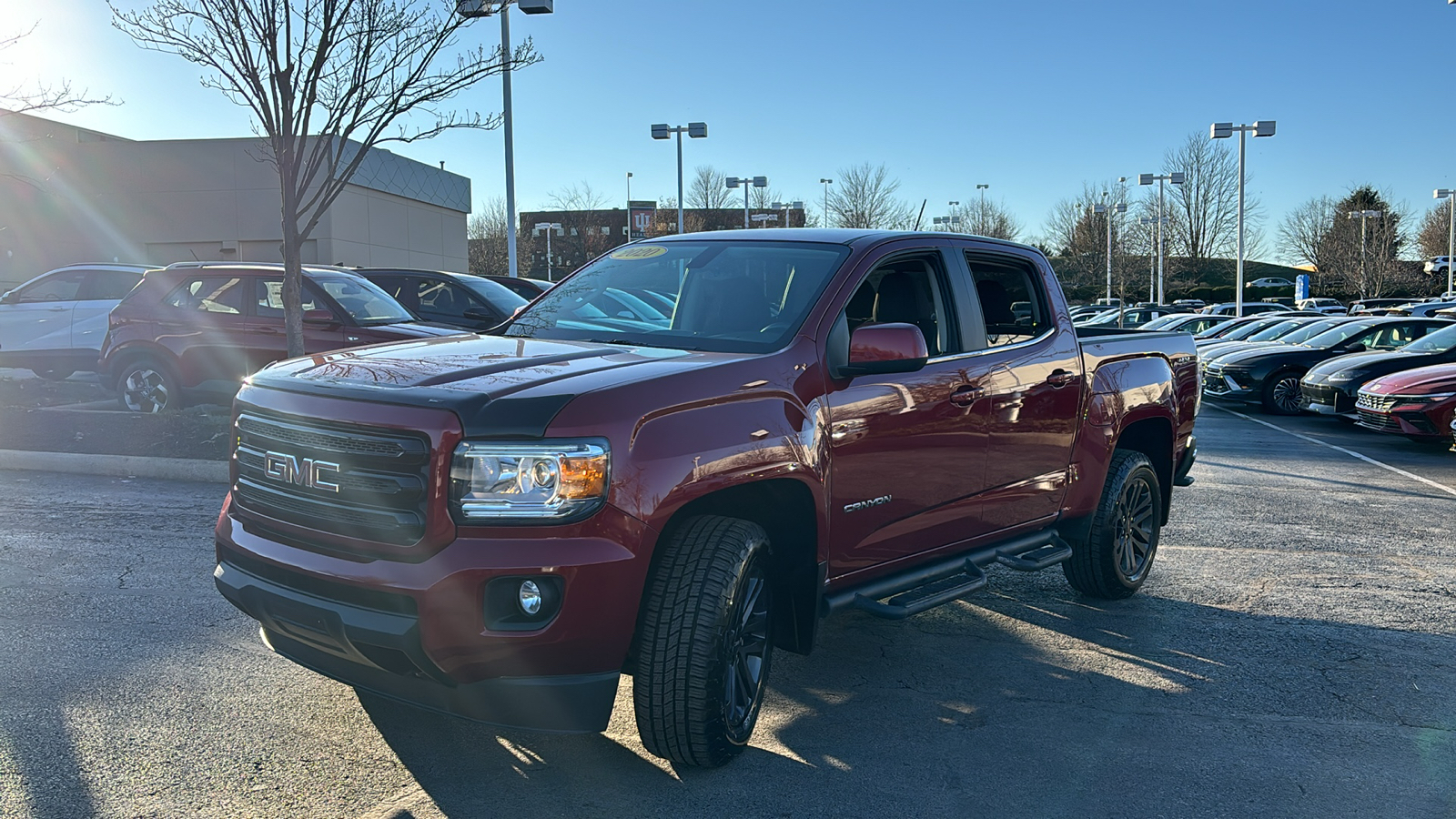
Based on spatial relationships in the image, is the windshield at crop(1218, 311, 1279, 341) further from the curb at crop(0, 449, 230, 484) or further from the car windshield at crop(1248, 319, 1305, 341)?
the curb at crop(0, 449, 230, 484)

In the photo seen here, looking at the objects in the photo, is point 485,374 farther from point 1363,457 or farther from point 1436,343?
point 1436,343

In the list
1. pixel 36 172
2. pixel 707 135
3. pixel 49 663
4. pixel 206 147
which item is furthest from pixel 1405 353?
pixel 36 172

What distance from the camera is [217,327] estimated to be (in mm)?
11742

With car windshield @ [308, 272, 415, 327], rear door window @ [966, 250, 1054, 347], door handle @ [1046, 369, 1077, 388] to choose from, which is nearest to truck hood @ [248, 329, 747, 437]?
rear door window @ [966, 250, 1054, 347]

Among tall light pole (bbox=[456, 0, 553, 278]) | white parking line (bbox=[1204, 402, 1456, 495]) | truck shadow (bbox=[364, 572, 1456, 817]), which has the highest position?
tall light pole (bbox=[456, 0, 553, 278])

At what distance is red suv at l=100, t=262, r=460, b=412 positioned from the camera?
11625mm

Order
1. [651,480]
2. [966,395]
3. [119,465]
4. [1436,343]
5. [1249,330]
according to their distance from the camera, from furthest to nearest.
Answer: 1. [1249,330]
2. [1436,343]
3. [119,465]
4. [966,395]
5. [651,480]

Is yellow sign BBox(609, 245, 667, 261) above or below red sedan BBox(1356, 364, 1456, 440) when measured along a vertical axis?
above

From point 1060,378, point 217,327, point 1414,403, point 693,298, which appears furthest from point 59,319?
point 1414,403

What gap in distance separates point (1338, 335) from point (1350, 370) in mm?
3501

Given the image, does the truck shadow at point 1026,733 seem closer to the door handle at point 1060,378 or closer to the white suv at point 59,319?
the door handle at point 1060,378

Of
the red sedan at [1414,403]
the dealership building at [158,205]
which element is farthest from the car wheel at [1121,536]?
the dealership building at [158,205]

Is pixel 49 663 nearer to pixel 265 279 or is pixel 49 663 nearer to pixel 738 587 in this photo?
pixel 738 587

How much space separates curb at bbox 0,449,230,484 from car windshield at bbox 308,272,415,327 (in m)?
2.70
